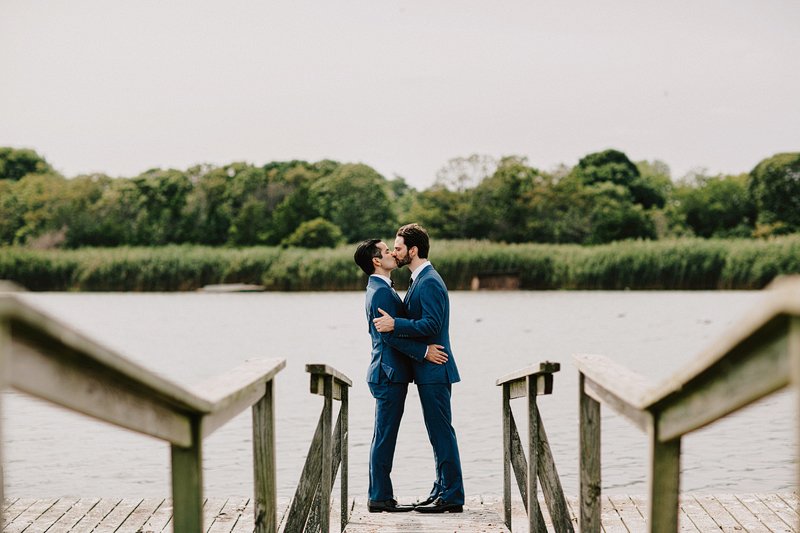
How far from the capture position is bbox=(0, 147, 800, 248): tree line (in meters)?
66.7

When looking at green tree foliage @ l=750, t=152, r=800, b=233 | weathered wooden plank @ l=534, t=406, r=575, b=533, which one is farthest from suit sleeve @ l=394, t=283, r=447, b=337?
green tree foliage @ l=750, t=152, r=800, b=233

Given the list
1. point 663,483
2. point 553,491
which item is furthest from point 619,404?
point 553,491

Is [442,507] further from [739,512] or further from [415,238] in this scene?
[739,512]

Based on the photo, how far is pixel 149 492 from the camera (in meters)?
9.94

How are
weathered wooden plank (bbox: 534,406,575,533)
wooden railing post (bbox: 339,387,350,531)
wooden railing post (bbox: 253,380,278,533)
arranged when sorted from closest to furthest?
wooden railing post (bbox: 253,380,278,533) → weathered wooden plank (bbox: 534,406,575,533) → wooden railing post (bbox: 339,387,350,531)

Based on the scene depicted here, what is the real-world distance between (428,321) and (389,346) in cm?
36

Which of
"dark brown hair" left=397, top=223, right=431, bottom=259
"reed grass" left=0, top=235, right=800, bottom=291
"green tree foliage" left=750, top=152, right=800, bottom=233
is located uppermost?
"green tree foliage" left=750, top=152, right=800, bottom=233

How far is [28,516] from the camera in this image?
21.3 feet

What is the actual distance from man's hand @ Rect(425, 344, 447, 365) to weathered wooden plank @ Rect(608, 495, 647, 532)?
4.78 ft

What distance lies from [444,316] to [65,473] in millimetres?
6430

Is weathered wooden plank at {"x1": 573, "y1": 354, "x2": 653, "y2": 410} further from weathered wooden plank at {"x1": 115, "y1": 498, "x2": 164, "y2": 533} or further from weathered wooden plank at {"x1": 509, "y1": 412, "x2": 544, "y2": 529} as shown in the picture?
weathered wooden plank at {"x1": 115, "y1": 498, "x2": 164, "y2": 533}

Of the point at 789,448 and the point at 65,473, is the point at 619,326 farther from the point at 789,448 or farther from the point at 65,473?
the point at 65,473

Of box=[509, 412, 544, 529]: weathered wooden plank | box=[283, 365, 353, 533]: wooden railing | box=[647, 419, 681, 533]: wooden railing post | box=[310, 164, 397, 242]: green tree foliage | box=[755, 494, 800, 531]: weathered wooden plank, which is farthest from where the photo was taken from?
box=[310, 164, 397, 242]: green tree foliage

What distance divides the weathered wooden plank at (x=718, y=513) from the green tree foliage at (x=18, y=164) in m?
99.0
